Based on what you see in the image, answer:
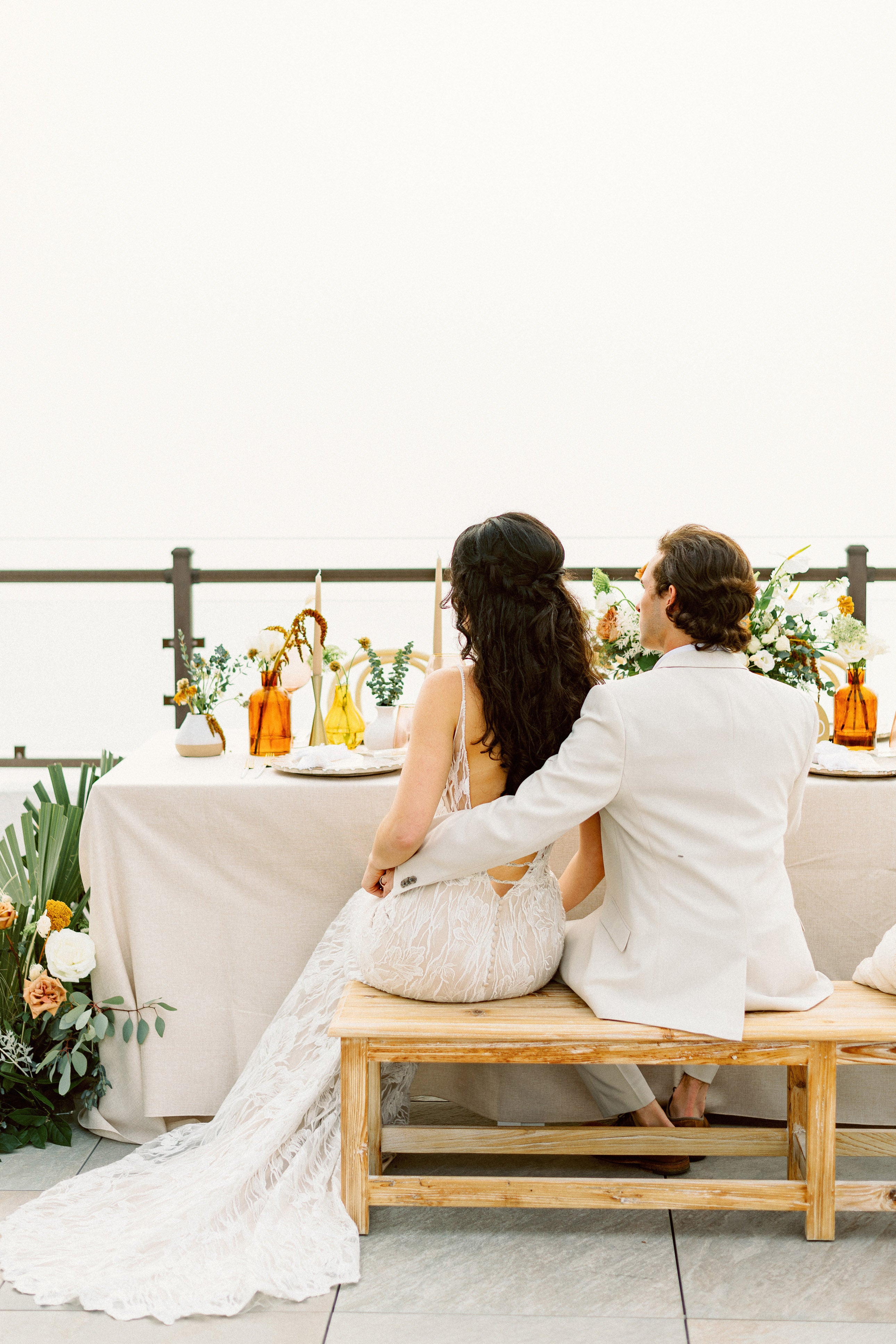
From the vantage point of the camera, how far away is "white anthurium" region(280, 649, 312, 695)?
8.54ft

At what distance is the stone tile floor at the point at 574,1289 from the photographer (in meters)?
1.71

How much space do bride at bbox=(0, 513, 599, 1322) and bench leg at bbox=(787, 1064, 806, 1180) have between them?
46 cm

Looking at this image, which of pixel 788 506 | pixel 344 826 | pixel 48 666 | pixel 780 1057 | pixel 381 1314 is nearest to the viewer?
pixel 381 1314

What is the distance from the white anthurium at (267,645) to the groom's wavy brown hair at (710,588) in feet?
3.10

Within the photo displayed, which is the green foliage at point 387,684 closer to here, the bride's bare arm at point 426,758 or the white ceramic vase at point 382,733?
the white ceramic vase at point 382,733

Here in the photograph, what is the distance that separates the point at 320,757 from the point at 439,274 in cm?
640

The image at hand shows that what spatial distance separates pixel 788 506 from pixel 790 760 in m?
6.81

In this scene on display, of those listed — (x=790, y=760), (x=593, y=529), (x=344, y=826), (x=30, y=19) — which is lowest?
(x=344, y=826)

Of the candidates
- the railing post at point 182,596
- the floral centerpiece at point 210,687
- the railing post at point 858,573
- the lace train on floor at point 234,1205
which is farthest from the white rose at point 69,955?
the railing post at point 858,573

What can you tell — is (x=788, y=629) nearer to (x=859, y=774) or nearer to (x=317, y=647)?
(x=859, y=774)

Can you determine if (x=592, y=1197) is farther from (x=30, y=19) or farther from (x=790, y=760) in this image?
(x=30, y=19)

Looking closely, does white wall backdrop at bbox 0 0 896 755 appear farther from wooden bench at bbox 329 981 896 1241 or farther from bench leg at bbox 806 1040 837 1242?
bench leg at bbox 806 1040 837 1242

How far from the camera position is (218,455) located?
859 cm

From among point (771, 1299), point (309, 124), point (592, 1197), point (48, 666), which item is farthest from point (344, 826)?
point (309, 124)
